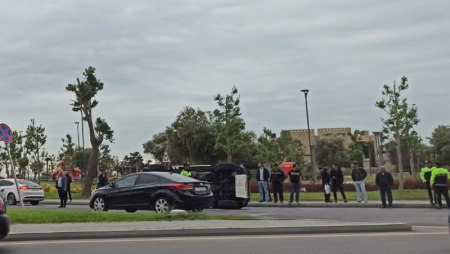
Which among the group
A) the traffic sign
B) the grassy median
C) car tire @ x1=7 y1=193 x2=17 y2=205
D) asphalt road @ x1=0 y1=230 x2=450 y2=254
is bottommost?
asphalt road @ x1=0 y1=230 x2=450 y2=254

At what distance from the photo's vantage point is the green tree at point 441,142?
70062 millimetres

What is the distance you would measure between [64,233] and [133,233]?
55.8 inches

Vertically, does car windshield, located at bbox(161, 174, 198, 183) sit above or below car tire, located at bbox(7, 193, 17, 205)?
above

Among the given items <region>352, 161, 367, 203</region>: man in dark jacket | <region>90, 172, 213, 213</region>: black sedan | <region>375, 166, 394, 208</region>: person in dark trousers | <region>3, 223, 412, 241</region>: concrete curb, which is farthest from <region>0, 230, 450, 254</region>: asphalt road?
<region>352, 161, 367, 203</region>: man in dark jacket

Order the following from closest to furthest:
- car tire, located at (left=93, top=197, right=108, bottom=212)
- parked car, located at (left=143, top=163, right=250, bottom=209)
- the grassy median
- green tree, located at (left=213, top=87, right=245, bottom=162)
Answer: the grassy median < car tire, located at (left=93, top=197, right=108, bottom=212) < parked car, located at (left=143, top=163, right=250, bottom=209) < green tree, located at (left=213, top=87, right=245, bottom=162)

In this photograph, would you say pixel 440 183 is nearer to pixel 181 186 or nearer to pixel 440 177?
pixel 440 177

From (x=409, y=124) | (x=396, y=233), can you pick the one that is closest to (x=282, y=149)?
(x=409, y=124)

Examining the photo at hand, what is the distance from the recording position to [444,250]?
969cm

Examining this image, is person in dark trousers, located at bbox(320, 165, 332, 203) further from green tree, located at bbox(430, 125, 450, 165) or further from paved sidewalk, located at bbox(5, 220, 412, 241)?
green tree, located at bbox(430, 125, 450, 165)

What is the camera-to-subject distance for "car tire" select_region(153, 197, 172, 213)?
1780 centimetres

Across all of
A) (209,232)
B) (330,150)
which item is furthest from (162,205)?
(330,150)

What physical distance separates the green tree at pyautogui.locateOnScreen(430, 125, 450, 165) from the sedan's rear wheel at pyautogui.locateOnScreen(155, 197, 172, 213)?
2311 inches

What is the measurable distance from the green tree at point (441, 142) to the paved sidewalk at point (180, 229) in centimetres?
6150

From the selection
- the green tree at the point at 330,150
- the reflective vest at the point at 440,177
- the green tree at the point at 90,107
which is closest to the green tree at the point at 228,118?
the green tree at the point at 90,107
